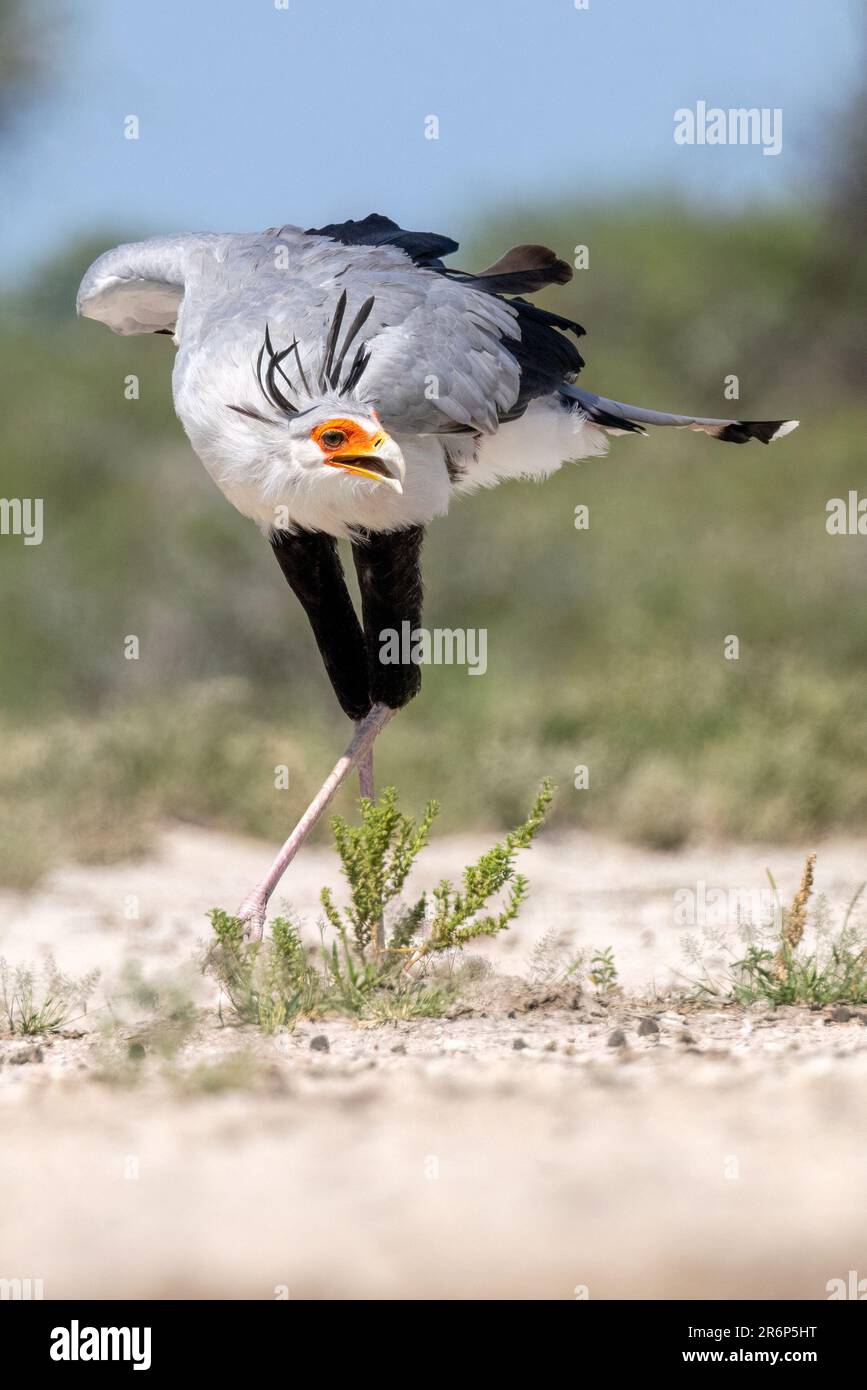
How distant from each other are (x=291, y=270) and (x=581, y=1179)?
110 inches

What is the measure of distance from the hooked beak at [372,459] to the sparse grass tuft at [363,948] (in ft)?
2.58

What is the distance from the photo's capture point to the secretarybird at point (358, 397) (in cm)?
452

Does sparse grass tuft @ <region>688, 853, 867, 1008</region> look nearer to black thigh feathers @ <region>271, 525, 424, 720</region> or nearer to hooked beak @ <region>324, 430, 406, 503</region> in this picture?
black thigh feathers @ <region>271, 525, 424, 720</region>

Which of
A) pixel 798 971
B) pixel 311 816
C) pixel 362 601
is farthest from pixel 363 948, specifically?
pixel 798 971

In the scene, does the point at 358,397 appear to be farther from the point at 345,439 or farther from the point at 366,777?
the point at 366,777

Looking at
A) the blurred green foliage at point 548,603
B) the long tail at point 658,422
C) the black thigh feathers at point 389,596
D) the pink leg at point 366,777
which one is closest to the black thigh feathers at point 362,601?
the black thigh feathers at point 389,596

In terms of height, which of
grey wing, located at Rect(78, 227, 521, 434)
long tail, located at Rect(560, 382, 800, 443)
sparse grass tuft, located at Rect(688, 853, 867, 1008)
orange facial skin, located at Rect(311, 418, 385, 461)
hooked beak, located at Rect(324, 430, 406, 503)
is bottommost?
sparse grass tuft, located at Rect(688, 853, 867, 1008)

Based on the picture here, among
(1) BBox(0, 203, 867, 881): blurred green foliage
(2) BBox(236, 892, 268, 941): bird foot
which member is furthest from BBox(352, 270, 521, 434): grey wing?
(1) BBox(0, 203, 867, 881): blurred green foliage

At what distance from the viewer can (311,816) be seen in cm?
497

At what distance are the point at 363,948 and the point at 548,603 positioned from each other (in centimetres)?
787

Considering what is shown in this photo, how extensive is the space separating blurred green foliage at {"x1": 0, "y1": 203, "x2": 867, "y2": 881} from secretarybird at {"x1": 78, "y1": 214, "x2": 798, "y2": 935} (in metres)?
2.00

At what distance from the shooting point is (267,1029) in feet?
13.8

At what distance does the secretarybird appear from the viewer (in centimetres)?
452

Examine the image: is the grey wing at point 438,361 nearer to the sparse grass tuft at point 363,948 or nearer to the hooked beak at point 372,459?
the hooked beak at point 372,459
